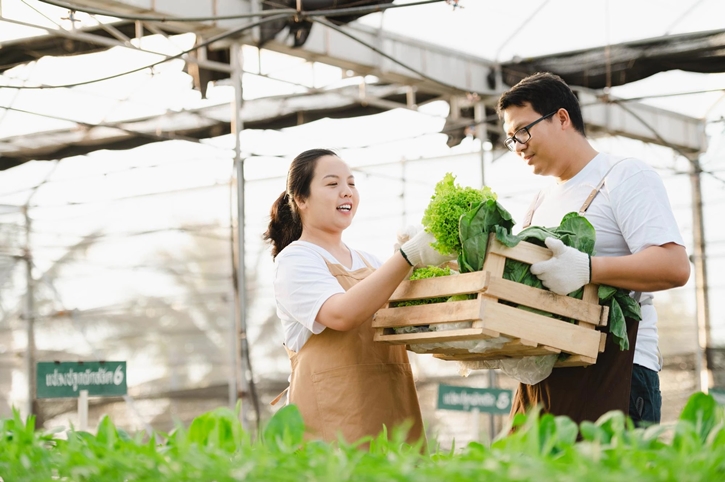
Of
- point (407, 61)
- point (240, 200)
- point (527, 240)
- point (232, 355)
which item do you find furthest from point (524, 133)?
point (232, 355)

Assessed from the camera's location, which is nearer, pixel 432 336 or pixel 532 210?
pixel 432 336

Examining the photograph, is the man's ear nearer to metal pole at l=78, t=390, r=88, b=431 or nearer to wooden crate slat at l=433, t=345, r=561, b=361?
wooden crate slat at l=433, t=345, r=561, b=361

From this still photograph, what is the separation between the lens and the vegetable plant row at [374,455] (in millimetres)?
899

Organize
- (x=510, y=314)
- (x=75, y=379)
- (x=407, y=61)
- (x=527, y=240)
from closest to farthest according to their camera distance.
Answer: (x=510, y=314)
(x=527, y=240)
(x=75, y=379)
(x=407, y=61)

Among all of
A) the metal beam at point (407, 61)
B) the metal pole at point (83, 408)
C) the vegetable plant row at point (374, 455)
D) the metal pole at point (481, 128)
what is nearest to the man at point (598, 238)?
the vegetable plant row at point (374, 455)

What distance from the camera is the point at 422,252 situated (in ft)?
6.56

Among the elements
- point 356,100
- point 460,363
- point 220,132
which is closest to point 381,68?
point 356,100

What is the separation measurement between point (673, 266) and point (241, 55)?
590 cm

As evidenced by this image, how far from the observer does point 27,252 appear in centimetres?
877

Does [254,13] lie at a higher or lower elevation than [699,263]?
higher

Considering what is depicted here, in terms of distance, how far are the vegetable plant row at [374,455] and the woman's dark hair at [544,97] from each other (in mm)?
1151

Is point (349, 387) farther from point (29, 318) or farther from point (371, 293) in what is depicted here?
point (29, 318)

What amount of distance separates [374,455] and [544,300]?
929 millimetres

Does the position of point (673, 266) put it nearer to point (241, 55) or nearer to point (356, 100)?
point (241, 55)
